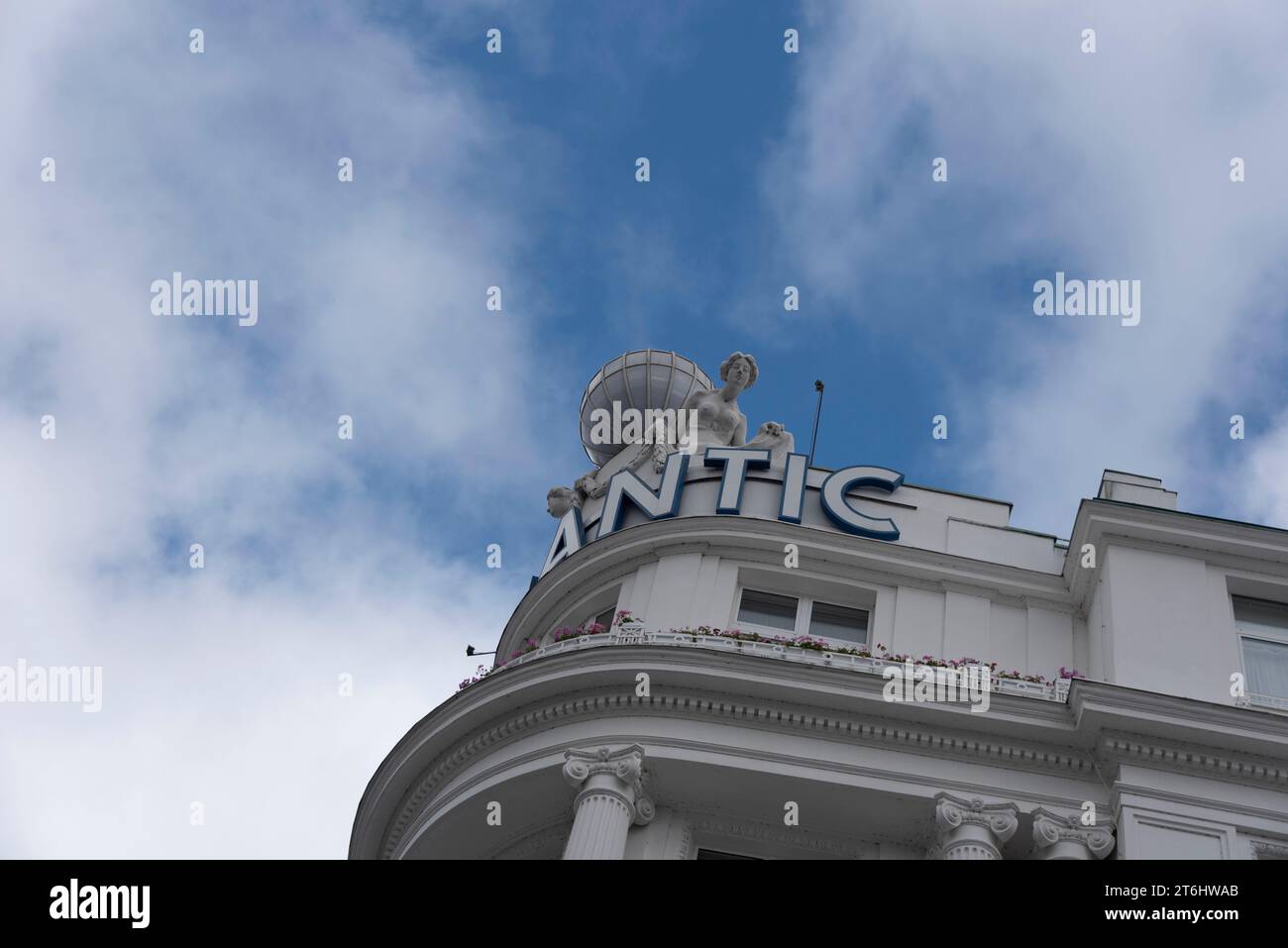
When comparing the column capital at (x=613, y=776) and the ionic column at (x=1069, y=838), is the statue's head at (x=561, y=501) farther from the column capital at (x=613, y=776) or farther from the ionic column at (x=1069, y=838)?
the ionic column at (x=1069, y=838)

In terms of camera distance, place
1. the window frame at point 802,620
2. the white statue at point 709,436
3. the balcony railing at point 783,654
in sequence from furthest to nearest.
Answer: the white statue at point 709,436 → the window frame at point 802,620 → the balcony railing at point 783,654

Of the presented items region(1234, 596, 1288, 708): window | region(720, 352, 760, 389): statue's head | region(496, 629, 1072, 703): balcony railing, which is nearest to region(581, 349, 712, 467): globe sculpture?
region(720, 352, 760, 389): statue's head

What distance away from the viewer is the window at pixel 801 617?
28203 mm

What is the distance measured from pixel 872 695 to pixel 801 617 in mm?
4255

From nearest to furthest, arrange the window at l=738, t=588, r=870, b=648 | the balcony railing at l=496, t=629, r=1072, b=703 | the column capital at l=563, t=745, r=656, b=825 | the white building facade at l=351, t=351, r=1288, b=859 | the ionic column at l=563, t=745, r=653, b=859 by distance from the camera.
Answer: the ionic column at l=563, t=745, r=653, b=859 → the white building facade at l=351, t=351, r=1288, b=859 → the column capital at l=563, t=745, r=656, b=825 → the balcony railing at l=496, t=629, r=1072, b=703 → the window at l=738, t=588, r=870, b=648

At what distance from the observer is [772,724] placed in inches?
969

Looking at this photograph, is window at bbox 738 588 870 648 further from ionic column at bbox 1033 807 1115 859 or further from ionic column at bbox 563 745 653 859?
ionic column at bbox 1033 807 1115 859

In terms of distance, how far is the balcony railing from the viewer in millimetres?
24767

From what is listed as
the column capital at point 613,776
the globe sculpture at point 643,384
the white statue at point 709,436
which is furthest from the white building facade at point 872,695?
the globe sculpture at point 643,384

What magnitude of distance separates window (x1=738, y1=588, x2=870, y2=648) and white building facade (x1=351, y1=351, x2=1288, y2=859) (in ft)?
0.17

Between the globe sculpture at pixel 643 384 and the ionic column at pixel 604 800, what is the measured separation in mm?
13077

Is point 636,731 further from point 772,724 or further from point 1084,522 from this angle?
point 1084,522
